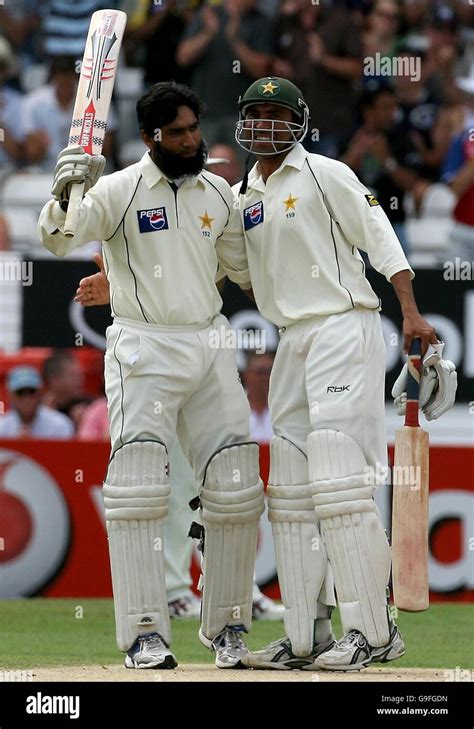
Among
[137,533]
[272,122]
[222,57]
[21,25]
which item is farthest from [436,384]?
[21,25]

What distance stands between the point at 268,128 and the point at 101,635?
3.17 metres

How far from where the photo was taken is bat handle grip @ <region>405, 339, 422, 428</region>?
6.05 meters

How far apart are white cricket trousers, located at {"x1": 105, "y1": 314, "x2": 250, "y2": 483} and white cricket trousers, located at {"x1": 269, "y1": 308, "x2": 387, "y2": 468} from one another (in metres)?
0.21

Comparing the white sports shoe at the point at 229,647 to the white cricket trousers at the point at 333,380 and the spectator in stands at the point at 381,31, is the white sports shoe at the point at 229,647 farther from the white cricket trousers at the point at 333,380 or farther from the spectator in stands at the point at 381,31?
the spectator in stands at the point at 381,31

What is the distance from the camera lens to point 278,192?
20.2ft

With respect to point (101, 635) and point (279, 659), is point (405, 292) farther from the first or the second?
point (101, 635)

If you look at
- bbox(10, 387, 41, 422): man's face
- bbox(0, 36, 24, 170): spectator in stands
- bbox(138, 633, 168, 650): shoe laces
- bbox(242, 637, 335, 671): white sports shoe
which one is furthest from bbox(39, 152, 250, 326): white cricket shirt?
bbox(0, 36, 24, 170): spectator in stands

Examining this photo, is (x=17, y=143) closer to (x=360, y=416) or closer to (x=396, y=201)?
(x=396, y=201)

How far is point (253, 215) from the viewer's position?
20.5 ft

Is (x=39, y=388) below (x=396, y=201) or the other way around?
below

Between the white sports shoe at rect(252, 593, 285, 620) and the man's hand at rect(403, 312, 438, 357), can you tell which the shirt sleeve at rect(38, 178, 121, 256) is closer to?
the man's hand at rect(403, 312, 438, 357)

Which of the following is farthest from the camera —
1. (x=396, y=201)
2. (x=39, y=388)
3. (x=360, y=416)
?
(x=396, y=201)

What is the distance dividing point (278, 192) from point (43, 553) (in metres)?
4.28

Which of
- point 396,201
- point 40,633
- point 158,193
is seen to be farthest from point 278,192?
point 396,201
